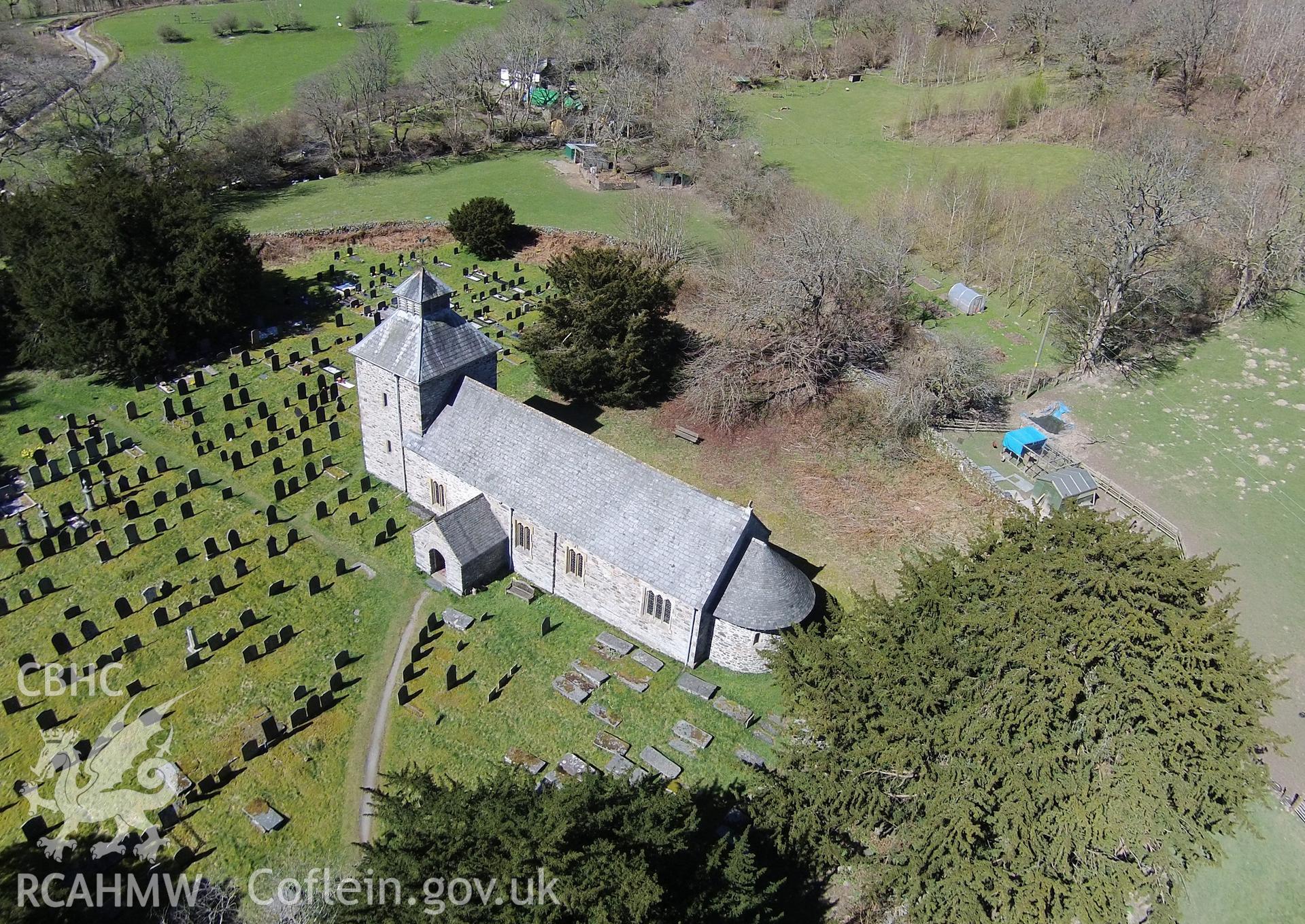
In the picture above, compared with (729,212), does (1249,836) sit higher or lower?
lower

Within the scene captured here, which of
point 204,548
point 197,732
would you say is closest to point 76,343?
point 204,548

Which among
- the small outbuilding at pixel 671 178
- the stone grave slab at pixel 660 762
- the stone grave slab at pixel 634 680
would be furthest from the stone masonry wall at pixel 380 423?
the small outbuilding at pixel 671 178

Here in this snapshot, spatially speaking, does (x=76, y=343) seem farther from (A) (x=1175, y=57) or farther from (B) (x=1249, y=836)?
(A) (x=1175, y=57)

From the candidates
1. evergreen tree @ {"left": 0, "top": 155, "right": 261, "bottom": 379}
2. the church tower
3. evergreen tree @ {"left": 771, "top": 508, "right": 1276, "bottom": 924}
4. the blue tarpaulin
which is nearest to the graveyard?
evergreen tree @ {"left": 0, "top": 155, "right": 261, "bottom": 379}

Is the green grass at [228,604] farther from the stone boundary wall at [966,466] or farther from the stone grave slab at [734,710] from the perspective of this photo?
the stone boundary wall at [966,466]

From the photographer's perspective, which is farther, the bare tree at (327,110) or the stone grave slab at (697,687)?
the bare tree at (327,110)
